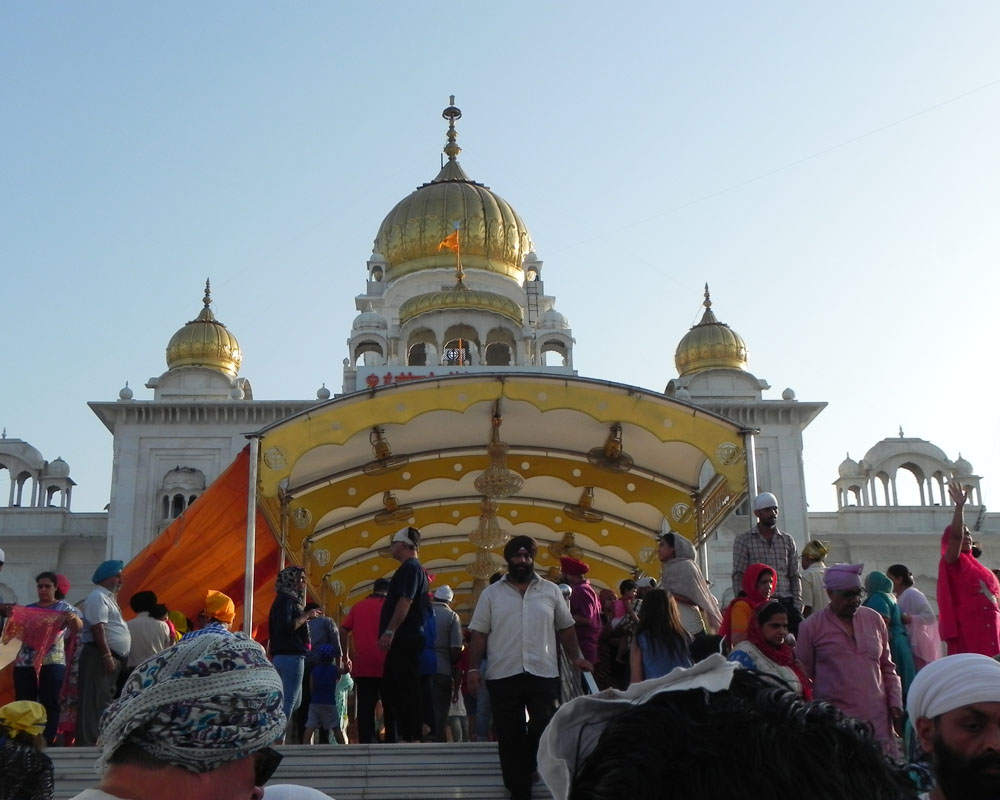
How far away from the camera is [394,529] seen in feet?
56.3

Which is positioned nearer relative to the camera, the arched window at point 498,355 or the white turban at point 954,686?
the white turban at point 954,686

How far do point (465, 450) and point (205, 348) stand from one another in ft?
80.0

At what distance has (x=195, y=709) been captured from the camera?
2.15 m

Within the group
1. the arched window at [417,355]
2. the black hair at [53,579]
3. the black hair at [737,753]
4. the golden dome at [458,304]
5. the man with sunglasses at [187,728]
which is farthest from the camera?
the arched window at [417,355]

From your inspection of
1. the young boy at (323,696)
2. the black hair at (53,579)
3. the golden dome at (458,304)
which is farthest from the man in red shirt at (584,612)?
the golden dome at (458,304)

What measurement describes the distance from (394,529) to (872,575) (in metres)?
9.39

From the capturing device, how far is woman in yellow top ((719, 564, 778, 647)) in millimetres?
6934

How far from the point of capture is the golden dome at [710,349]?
37.8 m

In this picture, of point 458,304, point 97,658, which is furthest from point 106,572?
point 458,304

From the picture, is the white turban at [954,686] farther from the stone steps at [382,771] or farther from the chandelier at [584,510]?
the chandelier at [584,510]

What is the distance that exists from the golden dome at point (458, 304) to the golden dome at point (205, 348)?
9.30 m

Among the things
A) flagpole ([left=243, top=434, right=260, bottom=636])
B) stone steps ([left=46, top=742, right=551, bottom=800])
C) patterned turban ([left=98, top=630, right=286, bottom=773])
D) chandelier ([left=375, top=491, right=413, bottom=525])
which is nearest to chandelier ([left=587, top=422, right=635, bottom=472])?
chandelier ([left=375, top=491, right=413, bottom=525])

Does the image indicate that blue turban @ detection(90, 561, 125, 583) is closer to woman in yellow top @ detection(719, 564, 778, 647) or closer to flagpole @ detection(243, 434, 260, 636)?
flagpole @ detection(243, 434, 260, 636)

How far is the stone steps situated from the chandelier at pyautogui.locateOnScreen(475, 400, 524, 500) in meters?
7.28
